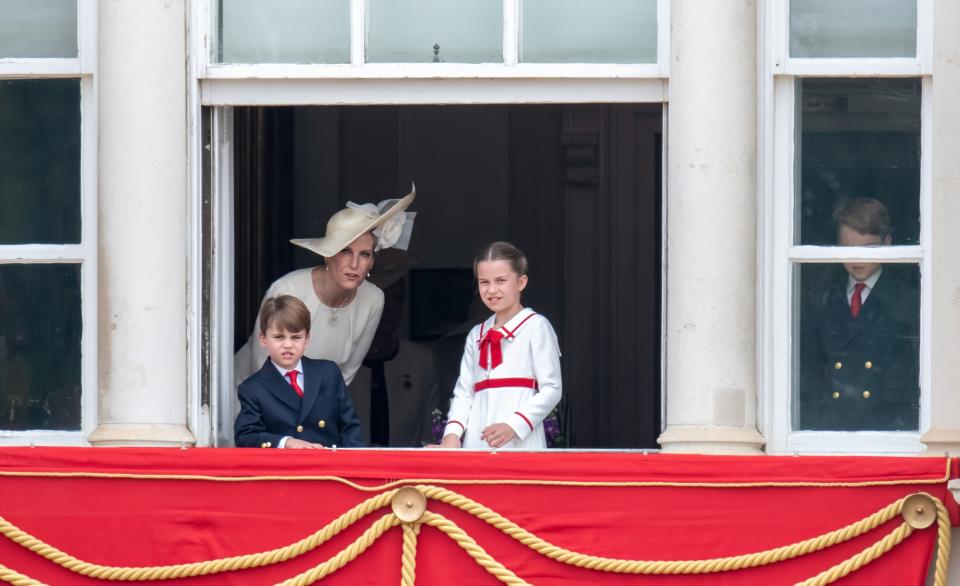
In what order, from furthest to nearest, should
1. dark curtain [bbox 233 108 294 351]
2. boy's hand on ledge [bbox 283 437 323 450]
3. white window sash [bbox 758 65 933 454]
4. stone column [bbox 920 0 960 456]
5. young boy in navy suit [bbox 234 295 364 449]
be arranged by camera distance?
1. dark curtain [bbox 233 108 294 351]
2. young boy in navy suit [bbox 234 295 364 449]
3. boy's hand on ledge [bbox 283 437 323 450]
4. white window sash [bbox 758 65 933 454]
5. stone column [bbox 920 0 960 456]

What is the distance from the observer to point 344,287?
8445 mm

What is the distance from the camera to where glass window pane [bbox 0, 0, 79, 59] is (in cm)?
775

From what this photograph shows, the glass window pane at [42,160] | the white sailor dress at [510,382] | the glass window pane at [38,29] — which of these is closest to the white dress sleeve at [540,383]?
the white sailor dress at [510,382]

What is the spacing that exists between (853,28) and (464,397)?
6.09 ft

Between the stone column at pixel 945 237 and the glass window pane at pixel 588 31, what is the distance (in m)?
0.96

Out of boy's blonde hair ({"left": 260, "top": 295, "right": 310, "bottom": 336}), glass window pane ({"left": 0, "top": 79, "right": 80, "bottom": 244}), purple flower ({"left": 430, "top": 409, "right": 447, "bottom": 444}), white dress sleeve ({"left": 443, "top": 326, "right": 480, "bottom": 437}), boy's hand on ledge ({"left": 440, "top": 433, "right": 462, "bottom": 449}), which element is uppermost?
glass window pane ({"left": 0, "top": 79, "right": 80, "bottom": 244})

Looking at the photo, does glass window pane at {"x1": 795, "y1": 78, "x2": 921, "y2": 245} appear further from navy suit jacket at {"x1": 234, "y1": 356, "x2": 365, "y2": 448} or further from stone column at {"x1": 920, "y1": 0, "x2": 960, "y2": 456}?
navy suit jacket at {"x1": 234, "y1": 356, "x2": 365, "y2": 448}

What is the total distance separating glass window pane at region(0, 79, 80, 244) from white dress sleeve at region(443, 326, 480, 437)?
1432 mm

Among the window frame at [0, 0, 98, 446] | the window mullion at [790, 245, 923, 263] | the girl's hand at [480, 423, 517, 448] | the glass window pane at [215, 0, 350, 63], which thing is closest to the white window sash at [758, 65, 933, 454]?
the window mullion at [790, 245, 923, 263]

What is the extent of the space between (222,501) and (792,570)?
1829 millimetres

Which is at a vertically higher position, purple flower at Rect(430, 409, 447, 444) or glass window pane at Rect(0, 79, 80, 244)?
glass window pane at Rect(0, 79, 80, 244)

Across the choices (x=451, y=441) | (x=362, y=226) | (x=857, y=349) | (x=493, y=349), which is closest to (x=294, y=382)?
(x=451, y=441)

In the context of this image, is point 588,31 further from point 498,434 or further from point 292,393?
point 292,393

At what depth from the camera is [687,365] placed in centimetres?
739
